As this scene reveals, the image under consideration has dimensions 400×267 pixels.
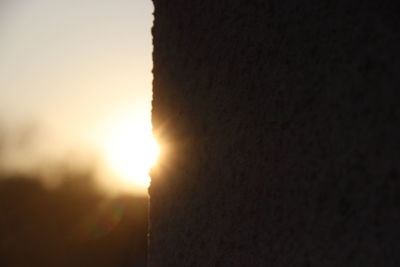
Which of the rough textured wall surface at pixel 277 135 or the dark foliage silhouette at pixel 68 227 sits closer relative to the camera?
the rough textured wall surface at pixel 277 135

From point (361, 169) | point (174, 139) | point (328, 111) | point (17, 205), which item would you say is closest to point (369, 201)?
point (361, 169)

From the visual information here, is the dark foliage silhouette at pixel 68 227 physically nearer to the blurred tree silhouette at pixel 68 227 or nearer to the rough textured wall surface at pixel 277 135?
the blurred tree silhouette at pixel 68 227

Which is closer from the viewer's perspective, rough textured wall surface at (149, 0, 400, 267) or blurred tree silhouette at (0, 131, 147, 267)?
rough textured wall surface at (149, 0, 400, 267)

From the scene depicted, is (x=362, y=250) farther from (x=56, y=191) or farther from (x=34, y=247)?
(x=56, y=191)

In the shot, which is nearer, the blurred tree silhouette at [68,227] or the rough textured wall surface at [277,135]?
the rough textured wall surface at [277,135]

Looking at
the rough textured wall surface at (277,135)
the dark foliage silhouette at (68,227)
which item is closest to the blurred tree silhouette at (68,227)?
the dark foliage silhouette at (68,227)

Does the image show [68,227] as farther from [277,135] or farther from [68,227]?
[277,135]

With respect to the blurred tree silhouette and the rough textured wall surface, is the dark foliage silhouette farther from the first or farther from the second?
the rough textured wall surface

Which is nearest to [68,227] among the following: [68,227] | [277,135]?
[68,227]

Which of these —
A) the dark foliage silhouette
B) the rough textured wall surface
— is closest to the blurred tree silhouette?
the dark foliage silhouette
